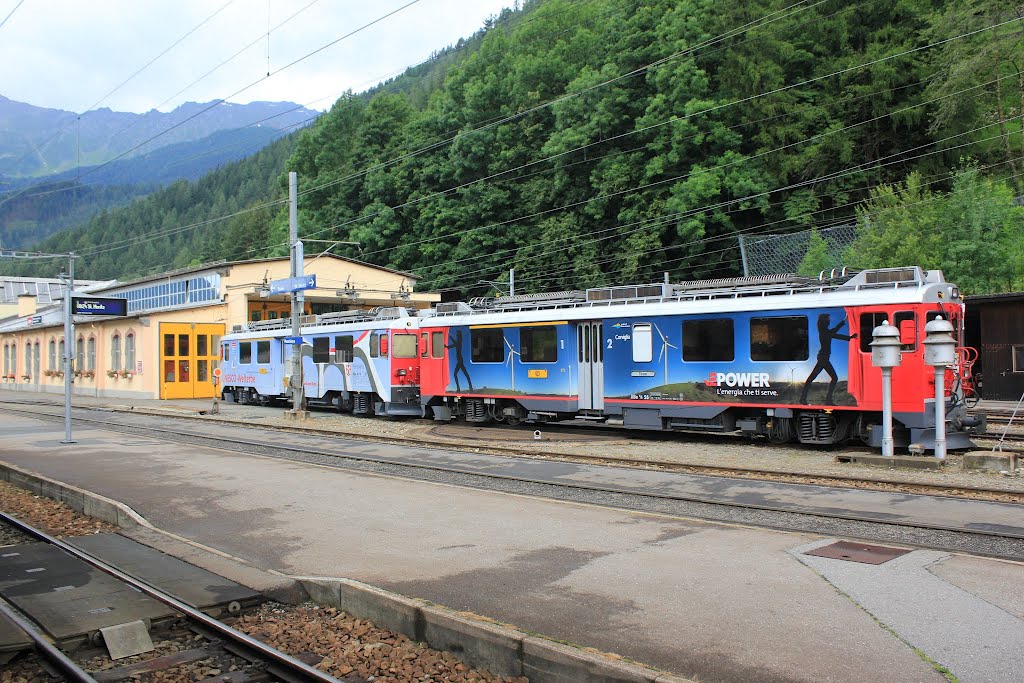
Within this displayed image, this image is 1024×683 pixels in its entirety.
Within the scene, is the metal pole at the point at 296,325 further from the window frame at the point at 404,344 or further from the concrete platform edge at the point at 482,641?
the concrete platform edge at the point at 482,641

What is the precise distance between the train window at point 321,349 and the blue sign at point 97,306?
8.81m

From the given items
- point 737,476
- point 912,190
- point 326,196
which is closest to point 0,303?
point 326,196

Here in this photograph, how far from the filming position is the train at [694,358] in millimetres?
14969

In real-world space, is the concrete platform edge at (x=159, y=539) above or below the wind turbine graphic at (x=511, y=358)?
below

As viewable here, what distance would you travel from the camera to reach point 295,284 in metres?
25.2

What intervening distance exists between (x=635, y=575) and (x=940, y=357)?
344 inches

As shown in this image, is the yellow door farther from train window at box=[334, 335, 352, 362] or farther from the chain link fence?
the chain link fence

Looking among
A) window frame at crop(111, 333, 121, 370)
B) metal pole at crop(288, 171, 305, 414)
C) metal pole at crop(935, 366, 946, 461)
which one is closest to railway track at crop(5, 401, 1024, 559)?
metal pole at crop(935, 366, 946, 461)

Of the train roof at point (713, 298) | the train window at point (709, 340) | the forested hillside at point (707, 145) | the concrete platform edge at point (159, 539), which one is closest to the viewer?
the concrete platform edge at point (159, 539)

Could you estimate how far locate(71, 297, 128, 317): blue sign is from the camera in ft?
61.4

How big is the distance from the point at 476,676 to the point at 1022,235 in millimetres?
32267

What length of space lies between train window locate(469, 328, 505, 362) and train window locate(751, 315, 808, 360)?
6848 millimetres

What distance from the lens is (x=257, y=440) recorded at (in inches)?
770

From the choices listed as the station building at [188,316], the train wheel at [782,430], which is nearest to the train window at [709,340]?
the train wheel at [782,430]
